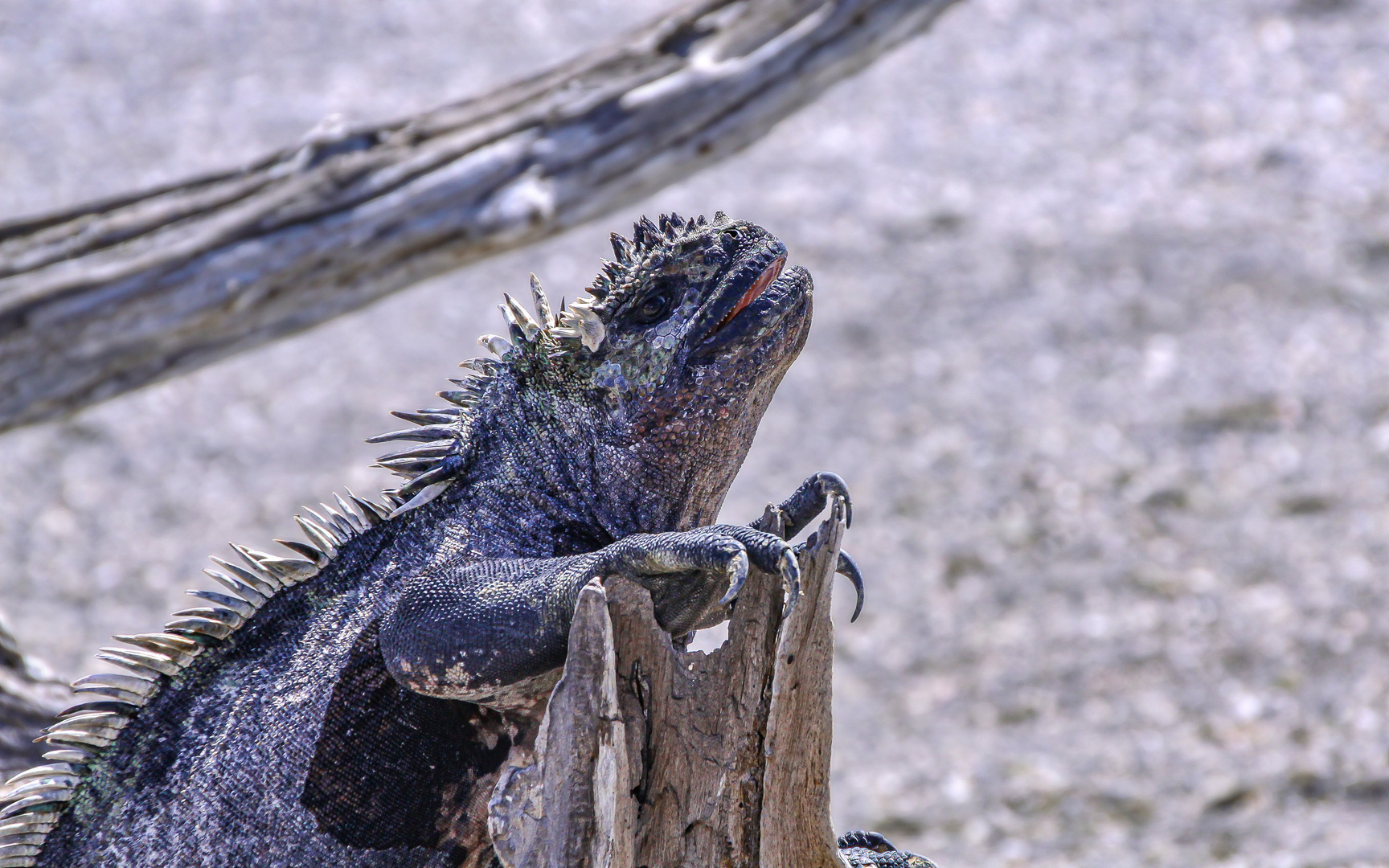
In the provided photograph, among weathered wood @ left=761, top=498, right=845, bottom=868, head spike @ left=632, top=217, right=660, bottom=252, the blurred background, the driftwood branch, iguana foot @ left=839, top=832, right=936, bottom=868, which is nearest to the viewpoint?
the driftwood branch

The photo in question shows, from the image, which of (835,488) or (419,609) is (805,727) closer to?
(835,488)

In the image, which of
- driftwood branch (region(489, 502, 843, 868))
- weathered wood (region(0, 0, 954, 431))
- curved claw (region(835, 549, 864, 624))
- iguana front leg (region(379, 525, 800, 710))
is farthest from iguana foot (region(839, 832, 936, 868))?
→ weathered wood (region(0, 0, 954, 431))

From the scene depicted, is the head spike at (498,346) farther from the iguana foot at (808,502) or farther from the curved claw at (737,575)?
the curved claw at (737,575)

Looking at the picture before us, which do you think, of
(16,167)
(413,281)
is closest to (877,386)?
(413,281)

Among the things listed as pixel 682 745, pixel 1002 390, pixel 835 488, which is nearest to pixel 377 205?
pixel 835 488

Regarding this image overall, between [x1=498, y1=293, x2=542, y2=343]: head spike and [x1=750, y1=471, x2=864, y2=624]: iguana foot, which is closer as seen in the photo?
[x1=750, y1=471, x2=864, y2=624]: iguana foot

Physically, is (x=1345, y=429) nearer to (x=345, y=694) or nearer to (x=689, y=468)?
(x=689, y=468)

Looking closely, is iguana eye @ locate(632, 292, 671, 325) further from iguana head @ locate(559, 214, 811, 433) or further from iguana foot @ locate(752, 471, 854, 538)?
iguana foot @ locate(752, 471, 854, 538)

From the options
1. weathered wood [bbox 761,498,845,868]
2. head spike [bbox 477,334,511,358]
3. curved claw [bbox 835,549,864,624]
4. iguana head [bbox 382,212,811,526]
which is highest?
head spike [bbox 477,334,511,358]
